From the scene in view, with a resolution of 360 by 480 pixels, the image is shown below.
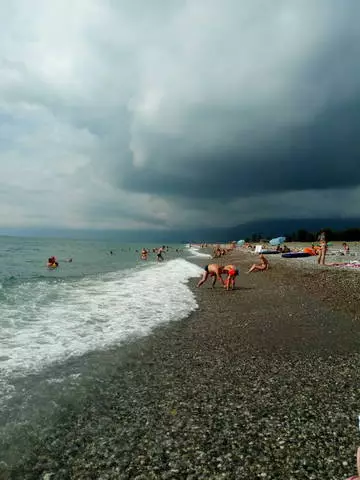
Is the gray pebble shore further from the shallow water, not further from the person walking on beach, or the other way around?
the person walking on beach

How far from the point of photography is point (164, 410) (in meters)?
6.59

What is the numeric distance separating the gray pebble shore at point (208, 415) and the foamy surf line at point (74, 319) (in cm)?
152

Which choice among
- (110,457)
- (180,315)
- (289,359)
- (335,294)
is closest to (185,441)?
(110,457)

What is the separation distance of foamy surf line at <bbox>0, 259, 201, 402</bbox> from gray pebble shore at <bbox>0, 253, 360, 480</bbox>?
152cm

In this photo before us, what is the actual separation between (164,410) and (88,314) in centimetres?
1046

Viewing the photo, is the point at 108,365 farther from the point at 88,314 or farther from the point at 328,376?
the point at 88,314

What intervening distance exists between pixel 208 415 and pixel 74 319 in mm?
10342

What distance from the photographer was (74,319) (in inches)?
596

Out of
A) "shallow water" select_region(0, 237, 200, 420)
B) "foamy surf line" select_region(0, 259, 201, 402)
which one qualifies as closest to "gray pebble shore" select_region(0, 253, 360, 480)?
"shallow water" select_region(0, 237, 200, 420)

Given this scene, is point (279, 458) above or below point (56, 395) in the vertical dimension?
above

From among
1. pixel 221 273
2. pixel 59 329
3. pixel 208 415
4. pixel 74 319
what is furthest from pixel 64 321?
pixel 221 273

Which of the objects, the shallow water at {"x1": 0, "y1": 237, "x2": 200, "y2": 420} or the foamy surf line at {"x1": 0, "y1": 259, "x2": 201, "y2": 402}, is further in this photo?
the foamy surf line at {"x1": 0, "y1": 259, "x2": 201, "y2": 402}

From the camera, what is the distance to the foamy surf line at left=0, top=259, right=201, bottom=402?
33.6ft

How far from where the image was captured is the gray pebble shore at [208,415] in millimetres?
4898
